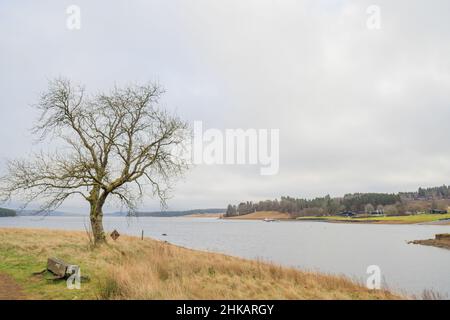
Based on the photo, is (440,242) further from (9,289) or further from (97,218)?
(9,289)

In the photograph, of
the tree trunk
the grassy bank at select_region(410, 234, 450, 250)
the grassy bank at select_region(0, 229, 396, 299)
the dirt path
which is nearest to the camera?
the dirt path

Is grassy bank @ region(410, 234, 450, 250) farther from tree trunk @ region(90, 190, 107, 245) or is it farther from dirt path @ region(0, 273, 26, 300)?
dirt path @ region(0, 273, 26, 300)

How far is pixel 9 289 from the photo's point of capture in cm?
1047

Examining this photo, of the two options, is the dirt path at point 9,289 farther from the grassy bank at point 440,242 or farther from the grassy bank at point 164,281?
the grassy bank at point 440,242

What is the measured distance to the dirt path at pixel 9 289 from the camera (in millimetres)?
9587

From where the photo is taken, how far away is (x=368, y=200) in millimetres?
181750

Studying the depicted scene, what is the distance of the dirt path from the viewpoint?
9587 millimetres

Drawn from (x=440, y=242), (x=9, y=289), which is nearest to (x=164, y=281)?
(x=9, y=289)

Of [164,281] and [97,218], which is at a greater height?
[97,218]

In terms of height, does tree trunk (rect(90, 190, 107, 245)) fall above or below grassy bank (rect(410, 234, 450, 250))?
above

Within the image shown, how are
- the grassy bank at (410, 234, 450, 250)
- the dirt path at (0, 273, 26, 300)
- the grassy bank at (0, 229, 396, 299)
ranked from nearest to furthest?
1. the dirt path at (0, 273, 26, 300)
2. the grassy bank at (0, 229, 396, 299)
3. the grassy bank at (410, 234, 450, 250)

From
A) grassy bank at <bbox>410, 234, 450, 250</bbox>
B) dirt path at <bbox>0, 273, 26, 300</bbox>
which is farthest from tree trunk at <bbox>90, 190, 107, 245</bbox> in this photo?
grassy bank at <bbox>410, 234, 450, 250</bbox>

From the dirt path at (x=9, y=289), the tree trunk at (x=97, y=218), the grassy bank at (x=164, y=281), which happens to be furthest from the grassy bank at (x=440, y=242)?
the dirt path at (x=9, y=289)
